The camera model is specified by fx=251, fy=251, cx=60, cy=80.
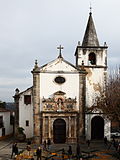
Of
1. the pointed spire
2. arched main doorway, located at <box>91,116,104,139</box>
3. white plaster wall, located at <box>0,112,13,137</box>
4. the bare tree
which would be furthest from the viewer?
white plaster wall, located at <box>0,112,13,137</box>

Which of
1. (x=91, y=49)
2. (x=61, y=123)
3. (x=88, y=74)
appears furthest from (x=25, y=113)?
(x=91, y=49)

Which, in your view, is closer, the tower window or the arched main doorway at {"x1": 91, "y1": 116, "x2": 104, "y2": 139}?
the arched main doorway at {"x1": 91, "y1": 116, "x2": 104, "y2": 139}

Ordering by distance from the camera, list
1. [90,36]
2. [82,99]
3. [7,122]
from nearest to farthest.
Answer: [82,99], [90,36], [7,122]

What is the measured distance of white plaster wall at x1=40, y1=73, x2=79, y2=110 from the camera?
31.6 metres

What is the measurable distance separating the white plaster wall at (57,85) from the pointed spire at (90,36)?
546cm

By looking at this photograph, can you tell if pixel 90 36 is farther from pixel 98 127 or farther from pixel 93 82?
pixel 98 127

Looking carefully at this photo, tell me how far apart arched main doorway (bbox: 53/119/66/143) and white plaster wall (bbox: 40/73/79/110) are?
3409mm

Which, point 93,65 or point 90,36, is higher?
point 90,36

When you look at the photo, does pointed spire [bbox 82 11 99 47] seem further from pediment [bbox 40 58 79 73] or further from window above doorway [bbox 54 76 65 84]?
window above doorway [bbox 54 76 65 84]

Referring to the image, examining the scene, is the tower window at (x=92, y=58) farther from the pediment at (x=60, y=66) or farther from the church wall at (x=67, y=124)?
the church wall at (x=67, y=124)

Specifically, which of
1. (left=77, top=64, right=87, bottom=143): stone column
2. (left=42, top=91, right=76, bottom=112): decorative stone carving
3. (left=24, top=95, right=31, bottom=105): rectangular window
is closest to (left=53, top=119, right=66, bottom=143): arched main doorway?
(left=42, top=91, right=76, bottom=112): decorative stone carving

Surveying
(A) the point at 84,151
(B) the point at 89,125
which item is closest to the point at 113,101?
(A) the point at 84,151

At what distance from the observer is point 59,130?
104 ft

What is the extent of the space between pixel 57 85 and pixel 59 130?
5.69 m
